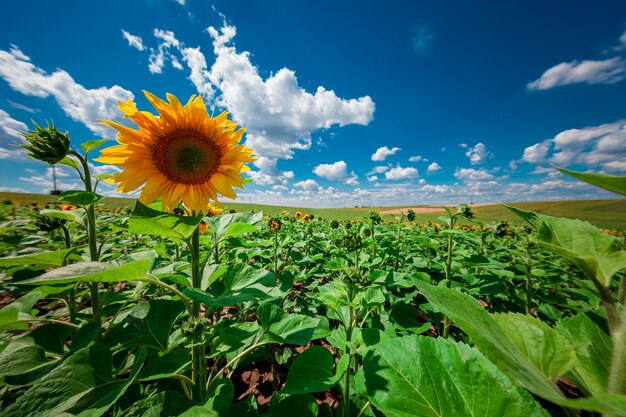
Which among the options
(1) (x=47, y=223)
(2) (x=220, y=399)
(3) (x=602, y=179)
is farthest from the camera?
(1) (x=47, y=223)

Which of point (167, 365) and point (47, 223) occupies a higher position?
point (47, 223)

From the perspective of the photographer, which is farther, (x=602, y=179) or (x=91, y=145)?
(x=91, y=145)

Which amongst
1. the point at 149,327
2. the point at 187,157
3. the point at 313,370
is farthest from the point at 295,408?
the point at 187,157

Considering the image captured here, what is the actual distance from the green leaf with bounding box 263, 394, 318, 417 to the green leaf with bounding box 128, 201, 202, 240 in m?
1.16

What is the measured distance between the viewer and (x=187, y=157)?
5.57 ft

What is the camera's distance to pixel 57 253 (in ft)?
4.17

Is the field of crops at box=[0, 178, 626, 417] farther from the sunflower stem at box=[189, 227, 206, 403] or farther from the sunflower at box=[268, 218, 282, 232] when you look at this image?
the sunflower at box=[268, 218, 282, 232]

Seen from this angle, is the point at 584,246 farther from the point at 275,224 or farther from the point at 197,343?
the point at 275,224

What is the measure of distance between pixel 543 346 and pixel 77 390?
1.76 meters

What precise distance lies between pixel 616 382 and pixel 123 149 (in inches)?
93.4

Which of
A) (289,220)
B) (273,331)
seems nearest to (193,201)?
(273,331)

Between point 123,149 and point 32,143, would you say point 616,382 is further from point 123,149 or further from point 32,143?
point 32,143

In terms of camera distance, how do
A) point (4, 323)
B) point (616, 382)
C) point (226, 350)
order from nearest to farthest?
1. point (616, 382)
2. point (4, 323)
3. point (226, 350)

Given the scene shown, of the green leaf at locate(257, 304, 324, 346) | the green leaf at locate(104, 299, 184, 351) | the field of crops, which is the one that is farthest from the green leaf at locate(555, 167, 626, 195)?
the green leaf at locate(104, 299, 184, 351)
